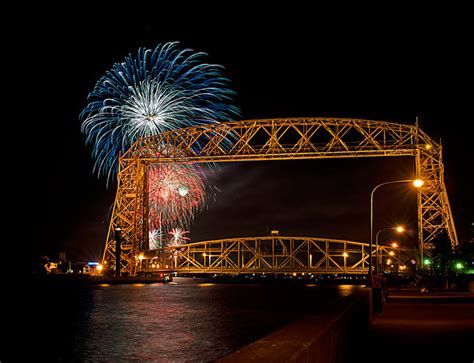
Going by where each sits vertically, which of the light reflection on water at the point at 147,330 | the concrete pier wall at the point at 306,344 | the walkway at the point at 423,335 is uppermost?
the concrete pier wall at the point at 306,344

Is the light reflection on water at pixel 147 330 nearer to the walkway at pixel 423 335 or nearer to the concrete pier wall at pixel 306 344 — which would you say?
the concrete pier wall at pixel 306 344

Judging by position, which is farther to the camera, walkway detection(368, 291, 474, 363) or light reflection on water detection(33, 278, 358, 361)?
light reflection on water detection(33, 278, 358, 361)

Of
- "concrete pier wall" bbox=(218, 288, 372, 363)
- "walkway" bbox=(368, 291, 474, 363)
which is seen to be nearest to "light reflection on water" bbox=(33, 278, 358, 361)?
"concrete pier wall" bbox=(218, 288, 372, 363)

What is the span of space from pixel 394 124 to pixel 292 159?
9.43 m

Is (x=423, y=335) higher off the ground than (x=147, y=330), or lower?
higher

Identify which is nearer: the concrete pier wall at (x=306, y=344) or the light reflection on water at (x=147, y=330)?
the concrete pier wall at (x=306, y=344)

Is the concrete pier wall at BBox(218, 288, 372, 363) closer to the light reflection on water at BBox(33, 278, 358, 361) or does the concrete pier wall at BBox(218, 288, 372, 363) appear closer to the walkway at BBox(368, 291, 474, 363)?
the light reflection on water at BBox(33, 278, 358, 361)

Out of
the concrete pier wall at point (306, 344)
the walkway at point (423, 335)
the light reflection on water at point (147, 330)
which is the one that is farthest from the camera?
the light reflection on water at point (147, 330)

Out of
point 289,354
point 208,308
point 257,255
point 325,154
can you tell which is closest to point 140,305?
point 208,308

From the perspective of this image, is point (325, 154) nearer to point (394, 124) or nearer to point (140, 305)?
point (394, 124)

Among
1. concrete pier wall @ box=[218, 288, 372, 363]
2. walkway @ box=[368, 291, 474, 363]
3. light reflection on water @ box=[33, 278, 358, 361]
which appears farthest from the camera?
light reflection on water @ box=[33, 278, 358, 361]

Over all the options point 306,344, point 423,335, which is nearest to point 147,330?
point 423,335

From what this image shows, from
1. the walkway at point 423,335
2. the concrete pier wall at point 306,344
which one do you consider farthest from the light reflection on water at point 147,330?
the walkway at point 423,335

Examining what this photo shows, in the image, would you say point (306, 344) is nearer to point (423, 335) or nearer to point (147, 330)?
point (423, 335)
